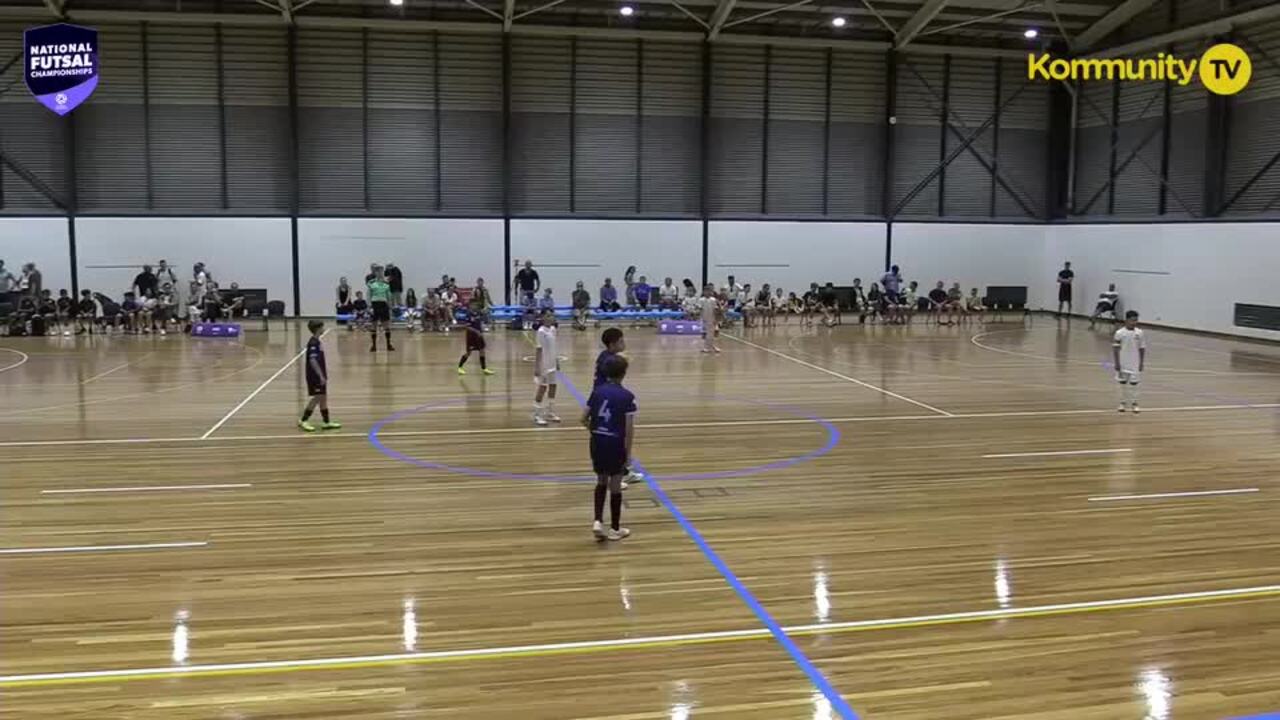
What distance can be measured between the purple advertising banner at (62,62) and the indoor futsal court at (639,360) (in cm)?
14

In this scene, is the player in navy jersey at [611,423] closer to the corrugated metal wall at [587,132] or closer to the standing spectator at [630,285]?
the standing spectator at [630,285]

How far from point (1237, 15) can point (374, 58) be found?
941 inches

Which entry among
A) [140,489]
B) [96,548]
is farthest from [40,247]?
[96,548]

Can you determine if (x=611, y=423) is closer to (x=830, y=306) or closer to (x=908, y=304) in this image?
(x=830, y=306)

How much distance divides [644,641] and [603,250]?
2522 cm

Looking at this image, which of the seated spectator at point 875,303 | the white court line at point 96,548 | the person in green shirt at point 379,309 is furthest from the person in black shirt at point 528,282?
the white court line at point 96,548

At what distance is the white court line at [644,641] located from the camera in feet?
18.9

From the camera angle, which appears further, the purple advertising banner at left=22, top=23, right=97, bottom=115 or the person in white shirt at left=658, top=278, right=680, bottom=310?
the person in white shirt at left=658, top=278, right=680, bottom=310

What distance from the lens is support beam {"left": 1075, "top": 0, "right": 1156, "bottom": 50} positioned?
29.4 metres

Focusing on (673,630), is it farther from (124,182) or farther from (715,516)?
(124,182)

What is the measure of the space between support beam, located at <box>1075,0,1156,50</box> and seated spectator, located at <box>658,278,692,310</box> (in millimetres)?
15611

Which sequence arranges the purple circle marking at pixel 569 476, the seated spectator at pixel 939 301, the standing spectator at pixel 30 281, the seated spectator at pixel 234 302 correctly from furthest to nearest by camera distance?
the seated spectator at pixel 939 301, the seated spectator at pixel 234 302, the standing spectator at pixel 30 281, the purple circle marking at pixel 569 476

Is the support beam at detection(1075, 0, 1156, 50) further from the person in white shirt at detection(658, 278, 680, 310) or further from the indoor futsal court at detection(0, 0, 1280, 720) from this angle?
the person in white shirt at detection(658, 278, 680, 310)

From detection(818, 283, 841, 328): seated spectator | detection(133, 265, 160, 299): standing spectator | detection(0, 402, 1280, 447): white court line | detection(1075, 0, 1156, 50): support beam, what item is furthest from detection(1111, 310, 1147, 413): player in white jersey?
detection(133, 265, 160, 299): standing spectator
